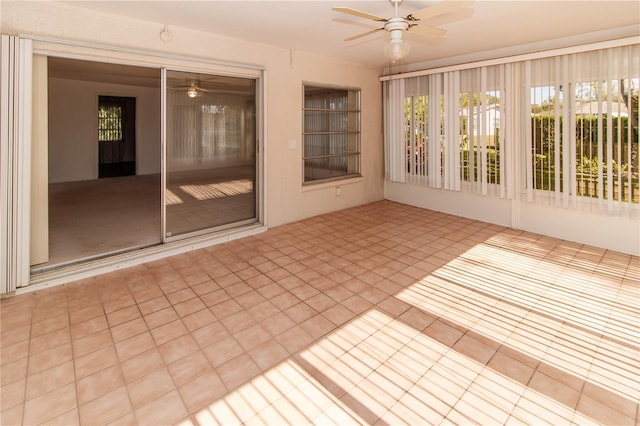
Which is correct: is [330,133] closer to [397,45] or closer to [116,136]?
[397,45]

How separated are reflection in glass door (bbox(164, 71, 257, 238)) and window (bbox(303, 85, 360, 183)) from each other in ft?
3.64

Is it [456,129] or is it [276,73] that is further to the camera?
[456,129]

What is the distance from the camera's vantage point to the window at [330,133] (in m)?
5.73

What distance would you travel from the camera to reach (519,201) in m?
5.14

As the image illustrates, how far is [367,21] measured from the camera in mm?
3744

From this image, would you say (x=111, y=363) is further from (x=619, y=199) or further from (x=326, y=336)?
(x=619, y=199)

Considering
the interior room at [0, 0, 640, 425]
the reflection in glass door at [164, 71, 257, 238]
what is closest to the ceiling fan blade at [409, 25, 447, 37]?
the interior room at [0, 0, 640, 425]

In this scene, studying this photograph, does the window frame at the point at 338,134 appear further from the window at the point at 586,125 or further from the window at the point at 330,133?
the window at the point at 586,125

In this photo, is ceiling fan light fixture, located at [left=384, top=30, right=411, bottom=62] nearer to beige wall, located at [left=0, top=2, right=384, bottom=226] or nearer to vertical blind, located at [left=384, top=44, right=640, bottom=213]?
beige wall, located at [left=0, top=2, right=384, bottom=226]

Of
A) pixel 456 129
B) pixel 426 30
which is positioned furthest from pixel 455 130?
pixel 426 30

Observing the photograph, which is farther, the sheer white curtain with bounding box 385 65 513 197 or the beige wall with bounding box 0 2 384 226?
the sheer white curtain with bounding box 385 65 513 197

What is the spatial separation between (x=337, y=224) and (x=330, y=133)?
1727mm

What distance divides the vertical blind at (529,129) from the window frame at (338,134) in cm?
66

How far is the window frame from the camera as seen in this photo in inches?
223
